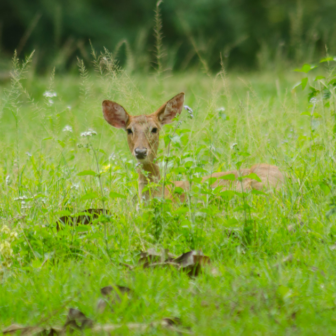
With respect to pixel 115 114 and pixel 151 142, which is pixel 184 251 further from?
pixel 115 114

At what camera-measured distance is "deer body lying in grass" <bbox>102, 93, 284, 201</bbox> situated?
3.87m

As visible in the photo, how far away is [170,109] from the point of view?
411cm

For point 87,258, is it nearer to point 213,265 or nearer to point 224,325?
point 213,265

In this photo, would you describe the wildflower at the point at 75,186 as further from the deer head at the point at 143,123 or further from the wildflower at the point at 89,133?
the deer head at the point at 143,123

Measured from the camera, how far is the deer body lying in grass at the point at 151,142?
12.7 feet

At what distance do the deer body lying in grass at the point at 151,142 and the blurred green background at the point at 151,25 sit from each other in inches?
531

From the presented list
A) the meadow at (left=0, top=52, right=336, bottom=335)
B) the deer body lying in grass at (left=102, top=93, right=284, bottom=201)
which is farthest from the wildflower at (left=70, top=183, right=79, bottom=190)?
the deer body lying in grass at (left=102, top=93, right=284, bottom=201)

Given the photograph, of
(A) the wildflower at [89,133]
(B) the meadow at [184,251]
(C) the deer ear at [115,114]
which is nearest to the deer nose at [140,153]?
(B) the meadow at [184,251]

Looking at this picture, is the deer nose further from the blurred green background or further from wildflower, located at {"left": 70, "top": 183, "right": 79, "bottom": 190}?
the blurred green background

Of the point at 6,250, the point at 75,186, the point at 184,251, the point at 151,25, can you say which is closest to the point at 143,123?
the point at 75,186

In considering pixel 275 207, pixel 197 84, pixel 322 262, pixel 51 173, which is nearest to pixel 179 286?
pixel 322 262

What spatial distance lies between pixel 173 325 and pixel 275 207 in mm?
1346

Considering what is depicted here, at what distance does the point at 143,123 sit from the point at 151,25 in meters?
20.5

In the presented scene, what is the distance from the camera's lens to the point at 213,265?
240cm
